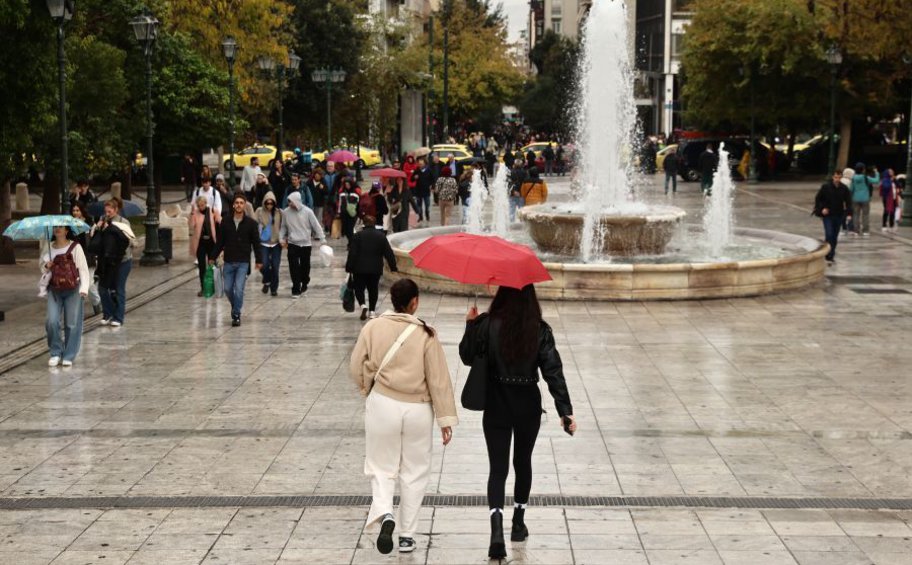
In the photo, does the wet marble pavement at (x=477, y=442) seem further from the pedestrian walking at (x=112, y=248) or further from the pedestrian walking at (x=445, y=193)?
the pedestrian walking at (x=445, y=193)

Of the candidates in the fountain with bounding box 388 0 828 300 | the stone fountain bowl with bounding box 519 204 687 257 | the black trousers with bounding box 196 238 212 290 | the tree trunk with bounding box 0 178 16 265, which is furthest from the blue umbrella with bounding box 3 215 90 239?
the stone fountain bowl with bounding box 519 204 687 257

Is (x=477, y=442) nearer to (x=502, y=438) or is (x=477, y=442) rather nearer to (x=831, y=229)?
(x=502, y=438)

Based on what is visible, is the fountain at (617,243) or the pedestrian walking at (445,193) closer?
the fountain at (617,243)

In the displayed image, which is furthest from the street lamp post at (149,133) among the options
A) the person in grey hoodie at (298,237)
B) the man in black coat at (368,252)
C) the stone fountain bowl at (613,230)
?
the man in black coat at (368,252)

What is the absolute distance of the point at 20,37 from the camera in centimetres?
1803

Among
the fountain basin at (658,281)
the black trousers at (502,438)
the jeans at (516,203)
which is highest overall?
the jeans at (516,203)

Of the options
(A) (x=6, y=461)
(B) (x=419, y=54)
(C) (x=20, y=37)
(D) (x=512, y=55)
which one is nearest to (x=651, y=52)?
(D) (x=512, y=55)

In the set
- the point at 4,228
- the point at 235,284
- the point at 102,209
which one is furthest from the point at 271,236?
the point at 4,228

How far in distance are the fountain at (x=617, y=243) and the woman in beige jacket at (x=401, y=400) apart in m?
10.7

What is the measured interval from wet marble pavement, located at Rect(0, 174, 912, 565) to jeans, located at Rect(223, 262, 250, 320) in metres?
0.26

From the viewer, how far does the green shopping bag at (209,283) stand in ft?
59.5

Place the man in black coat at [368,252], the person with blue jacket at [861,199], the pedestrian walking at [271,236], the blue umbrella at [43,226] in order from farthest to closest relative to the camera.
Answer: the person with blue jacket at [861,199]
the pedestrian walking at [271,236]
the man in black coat at [368,252]
the blue umbrella at [43,226]

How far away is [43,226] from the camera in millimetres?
14102

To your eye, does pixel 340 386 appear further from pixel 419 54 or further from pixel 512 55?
pixel 512 55
